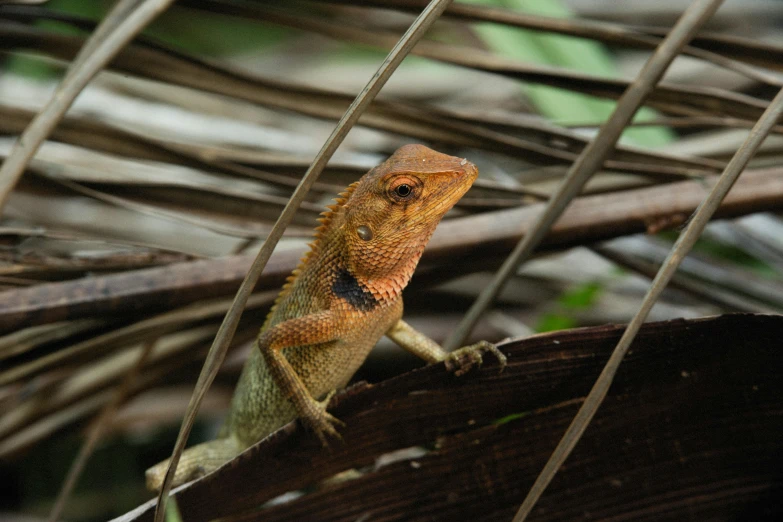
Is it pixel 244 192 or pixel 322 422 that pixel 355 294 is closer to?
pixel 322 422

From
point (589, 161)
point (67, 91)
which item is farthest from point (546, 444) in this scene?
point (67, 91)

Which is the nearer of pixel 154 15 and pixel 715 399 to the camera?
pixel 715 399

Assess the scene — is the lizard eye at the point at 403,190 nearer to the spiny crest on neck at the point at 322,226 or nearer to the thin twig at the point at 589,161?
the spiny crest on neck at the point at 322,226

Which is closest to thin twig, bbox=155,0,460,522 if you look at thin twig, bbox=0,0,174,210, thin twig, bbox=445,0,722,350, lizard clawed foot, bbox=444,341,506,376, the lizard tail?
lizard clawed foot, bbox=444,341,506,376

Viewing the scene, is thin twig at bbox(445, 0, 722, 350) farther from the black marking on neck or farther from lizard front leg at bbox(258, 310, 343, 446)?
lizard front leg at bbox(258, 310, 343, 446)

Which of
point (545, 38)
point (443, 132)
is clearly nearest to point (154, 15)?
point (443, 132)

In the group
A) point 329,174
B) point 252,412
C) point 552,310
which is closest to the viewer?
point 252,412

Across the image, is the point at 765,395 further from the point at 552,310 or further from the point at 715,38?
the point at 552,310
